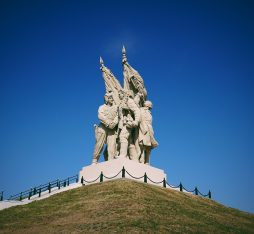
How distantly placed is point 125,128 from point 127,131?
25cm

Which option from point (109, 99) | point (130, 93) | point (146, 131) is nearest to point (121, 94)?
point (130, 93)

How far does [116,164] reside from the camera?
74.9 ft

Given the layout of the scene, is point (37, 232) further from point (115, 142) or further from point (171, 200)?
point (115, 142)

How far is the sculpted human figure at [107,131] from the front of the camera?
2486 cm

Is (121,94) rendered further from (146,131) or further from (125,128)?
(146,131)

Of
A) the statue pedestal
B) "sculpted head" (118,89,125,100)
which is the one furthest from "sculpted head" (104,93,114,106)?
the statue pedestal

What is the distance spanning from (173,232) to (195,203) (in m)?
7.49

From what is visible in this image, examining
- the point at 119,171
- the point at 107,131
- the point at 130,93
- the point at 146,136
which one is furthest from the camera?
the point at 130,93

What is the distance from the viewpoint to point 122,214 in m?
15.5

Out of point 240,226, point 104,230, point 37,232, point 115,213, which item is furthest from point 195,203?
point 37,232

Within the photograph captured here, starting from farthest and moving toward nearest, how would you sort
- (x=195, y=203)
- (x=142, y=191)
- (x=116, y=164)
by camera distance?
(x=116, y=164) → (x=195, y=203) → (x=142, y=191)

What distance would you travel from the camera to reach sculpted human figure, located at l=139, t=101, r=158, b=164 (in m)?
24.8

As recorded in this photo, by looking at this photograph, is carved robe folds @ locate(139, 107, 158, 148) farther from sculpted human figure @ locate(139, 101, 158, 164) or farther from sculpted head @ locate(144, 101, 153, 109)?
sculpted head @ locate(144, 101, 153, 109)

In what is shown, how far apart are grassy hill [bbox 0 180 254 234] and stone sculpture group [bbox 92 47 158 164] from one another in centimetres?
412
